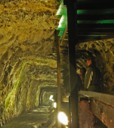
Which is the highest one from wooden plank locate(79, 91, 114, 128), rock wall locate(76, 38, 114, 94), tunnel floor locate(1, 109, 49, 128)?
rock wall locate(76, 38, 114, 94)

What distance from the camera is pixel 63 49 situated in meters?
9.84

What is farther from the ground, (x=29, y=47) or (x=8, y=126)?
(x=29, y=47)

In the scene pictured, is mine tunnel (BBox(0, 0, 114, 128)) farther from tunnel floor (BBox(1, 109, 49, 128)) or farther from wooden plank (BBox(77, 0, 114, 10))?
tunnel floor (BBox(1, 109, 49, 128))

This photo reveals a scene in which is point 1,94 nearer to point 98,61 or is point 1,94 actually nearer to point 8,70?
point 8,70

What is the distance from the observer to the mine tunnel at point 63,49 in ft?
9.66

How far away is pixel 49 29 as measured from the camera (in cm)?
823

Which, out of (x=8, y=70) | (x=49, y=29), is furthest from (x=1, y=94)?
(x=49, y=29)

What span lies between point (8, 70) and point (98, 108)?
7.64 m

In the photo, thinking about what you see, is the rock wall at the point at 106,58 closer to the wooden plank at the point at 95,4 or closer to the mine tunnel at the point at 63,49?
the mine tunnel at the point at 63,49

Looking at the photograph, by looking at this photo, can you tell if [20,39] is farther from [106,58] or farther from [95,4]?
[95,4]

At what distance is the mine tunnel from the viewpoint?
2.94 meters

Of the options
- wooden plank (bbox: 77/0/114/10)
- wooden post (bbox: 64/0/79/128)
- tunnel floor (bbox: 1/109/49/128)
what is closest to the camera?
wooden post (bbox: 64/0/79/128)

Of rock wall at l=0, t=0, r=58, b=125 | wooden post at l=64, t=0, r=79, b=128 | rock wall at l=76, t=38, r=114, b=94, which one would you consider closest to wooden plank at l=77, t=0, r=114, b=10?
wooden post at l=64, t=0, r=79, b=128

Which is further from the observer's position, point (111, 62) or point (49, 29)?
point (49, 29)
